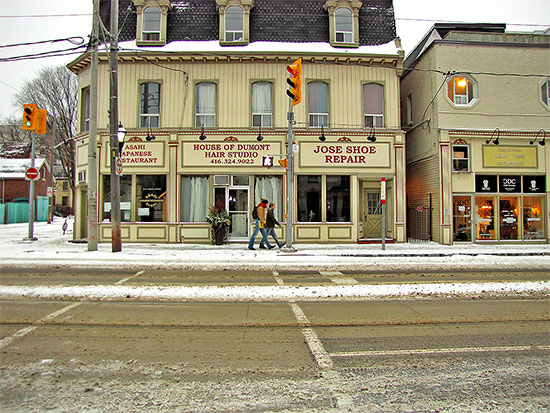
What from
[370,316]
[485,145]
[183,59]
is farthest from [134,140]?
[485,145]

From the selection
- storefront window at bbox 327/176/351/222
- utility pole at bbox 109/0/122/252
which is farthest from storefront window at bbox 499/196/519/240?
utility pole at bbox 109/0/122/252

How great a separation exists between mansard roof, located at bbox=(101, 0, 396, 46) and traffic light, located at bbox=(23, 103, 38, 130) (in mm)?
5035

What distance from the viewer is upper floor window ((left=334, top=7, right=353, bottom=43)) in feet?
57.2

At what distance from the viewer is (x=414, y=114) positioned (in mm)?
19125

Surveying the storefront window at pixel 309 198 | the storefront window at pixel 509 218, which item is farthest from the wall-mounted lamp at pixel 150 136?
the storefront window at pixel 509 218

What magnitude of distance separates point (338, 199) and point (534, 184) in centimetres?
910

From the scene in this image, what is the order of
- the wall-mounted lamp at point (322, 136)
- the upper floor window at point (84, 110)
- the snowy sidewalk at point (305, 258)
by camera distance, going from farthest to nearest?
the upper floor window at point (84, 110), the wall-mounted lamp at point (322, 136), the snowy sidewalk at point (305, 258)

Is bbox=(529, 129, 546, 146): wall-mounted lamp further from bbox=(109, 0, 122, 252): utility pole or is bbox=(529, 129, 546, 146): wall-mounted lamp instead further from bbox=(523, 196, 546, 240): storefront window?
bbox=(109, 0, 122, 252): utility pole

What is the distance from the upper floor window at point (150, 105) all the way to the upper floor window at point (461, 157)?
13447 millimetres

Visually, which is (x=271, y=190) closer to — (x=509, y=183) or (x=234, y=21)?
(x=234, y=21)

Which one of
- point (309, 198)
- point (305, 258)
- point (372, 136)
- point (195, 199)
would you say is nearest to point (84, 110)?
point (195, 199)

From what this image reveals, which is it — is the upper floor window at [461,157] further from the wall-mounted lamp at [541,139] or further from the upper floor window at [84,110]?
the upper floor window at [84,110]

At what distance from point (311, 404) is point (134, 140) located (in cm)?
1617

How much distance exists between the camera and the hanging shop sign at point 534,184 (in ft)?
57.4
